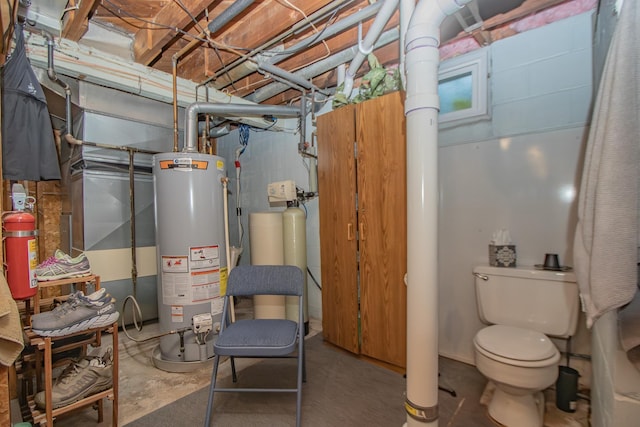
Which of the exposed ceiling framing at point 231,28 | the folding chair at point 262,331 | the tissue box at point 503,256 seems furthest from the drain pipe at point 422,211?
the tissue box at point 503,256

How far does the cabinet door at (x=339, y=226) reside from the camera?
2.28 metres

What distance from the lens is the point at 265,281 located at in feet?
6.46

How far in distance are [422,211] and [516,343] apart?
933 millimetres

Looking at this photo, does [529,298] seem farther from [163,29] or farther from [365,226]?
[163,29]

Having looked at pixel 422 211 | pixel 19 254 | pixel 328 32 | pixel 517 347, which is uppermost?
pixel 328 32

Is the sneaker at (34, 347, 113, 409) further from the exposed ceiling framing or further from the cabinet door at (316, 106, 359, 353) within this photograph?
the exposed ceiling framing

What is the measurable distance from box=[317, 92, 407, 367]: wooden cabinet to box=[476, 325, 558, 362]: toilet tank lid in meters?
0.53

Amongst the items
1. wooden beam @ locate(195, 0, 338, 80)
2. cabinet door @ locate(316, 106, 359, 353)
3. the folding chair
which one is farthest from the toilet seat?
wooden beam @ locate(195, 0, 338, 80)

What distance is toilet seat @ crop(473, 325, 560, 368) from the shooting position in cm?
145

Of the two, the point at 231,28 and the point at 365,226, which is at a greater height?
the point at 231,28

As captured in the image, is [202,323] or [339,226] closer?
[202,323]

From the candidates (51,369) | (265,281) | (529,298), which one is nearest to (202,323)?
(265,281)

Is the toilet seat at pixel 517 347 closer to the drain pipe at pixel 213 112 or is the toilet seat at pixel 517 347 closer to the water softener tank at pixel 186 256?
the water softener tank at pixel 186 256

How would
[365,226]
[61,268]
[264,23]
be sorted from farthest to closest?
[365,226], [264,23], [61,268]
